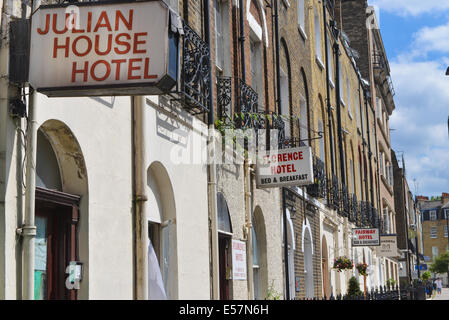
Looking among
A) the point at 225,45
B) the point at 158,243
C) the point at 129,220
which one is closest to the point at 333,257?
the point at 225,45

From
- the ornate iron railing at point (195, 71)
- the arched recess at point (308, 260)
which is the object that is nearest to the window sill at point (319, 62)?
the arched recess at point (308, 260)

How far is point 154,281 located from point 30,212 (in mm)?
3036

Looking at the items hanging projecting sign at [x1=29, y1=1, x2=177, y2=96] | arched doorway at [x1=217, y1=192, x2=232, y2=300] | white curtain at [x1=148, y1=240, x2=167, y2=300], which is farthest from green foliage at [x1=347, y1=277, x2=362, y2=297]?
hanging projecting sign at [x1=29, y1=1, x2=177, y2=96]

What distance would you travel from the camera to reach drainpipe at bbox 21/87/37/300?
5.84 meters

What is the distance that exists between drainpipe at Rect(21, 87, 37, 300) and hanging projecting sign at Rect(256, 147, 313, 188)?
23.9 feet

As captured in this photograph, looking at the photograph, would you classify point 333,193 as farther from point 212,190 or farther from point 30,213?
point 30,213

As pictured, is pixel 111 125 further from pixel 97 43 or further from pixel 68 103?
pixel 97 43

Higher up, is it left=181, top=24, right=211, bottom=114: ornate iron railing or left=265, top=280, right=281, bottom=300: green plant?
left=181, top=24, right=211, bottom=114: ornate iron railing

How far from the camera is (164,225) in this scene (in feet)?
31.1

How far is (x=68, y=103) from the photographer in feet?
22.7

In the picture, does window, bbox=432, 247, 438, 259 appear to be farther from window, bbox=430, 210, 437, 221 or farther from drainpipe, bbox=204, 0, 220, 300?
drainpipe, bbox=204, 0, 220, 300

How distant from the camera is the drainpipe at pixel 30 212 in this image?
584cm

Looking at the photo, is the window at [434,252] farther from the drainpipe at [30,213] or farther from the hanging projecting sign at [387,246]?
the drainpipe at [30,213]
